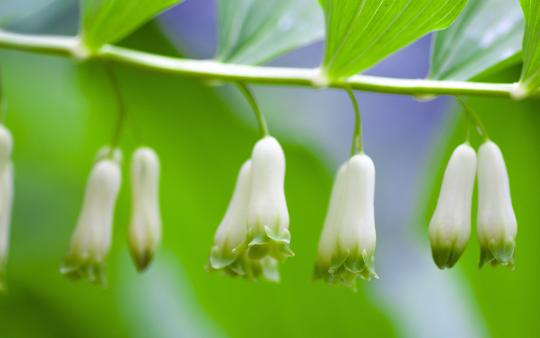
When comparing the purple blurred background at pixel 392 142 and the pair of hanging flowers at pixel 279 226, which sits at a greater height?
the purple blurred background at pixel 392 142

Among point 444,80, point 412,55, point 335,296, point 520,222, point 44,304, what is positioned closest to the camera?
point 444,80

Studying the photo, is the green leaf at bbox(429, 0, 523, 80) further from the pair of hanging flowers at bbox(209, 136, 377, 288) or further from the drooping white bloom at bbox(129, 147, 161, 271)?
the drooping white bloom at bbox(129, 147, 161, 271)

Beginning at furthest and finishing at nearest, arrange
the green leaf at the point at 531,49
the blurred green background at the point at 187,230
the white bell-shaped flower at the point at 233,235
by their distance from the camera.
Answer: the blurred green background at the point at 187,230 → the white bell-shaped flower at the point at 233,235 → the green leaf at the point at 531,49

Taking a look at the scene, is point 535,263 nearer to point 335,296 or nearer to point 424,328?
point 424,328

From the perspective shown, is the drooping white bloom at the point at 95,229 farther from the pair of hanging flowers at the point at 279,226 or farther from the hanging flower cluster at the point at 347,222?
the pair of hanging flowers at the point at 279,226

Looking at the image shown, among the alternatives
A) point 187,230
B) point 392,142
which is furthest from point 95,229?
point 392,142

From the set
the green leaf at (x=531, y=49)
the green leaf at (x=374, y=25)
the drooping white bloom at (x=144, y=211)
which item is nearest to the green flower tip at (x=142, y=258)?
the drooping white bloom at (x=144, y=211)

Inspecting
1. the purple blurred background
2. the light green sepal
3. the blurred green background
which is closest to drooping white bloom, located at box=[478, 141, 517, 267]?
the light green sepal

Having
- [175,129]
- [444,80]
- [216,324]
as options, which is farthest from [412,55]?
[444,80]
